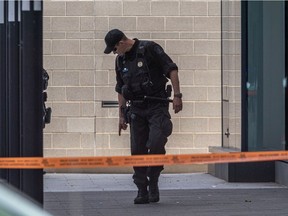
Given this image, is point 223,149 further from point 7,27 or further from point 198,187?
point 7,27

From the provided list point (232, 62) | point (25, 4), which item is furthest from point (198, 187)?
point (25, 4)

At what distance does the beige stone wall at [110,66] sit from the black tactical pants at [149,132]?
316cm

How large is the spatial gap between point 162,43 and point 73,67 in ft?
3.96

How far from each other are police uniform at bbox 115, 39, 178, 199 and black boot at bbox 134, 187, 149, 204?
10 centimetres

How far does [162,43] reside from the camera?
41.2ft

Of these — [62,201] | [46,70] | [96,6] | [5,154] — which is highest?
[96,6]

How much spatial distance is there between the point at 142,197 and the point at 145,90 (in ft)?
3.64

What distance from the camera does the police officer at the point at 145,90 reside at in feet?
29.9

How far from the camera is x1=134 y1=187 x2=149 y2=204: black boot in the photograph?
9422mm

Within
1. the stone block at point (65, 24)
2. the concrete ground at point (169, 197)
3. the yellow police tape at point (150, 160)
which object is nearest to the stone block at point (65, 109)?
the concrete ground at point (169, 197)

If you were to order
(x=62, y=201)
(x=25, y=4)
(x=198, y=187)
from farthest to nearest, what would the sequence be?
(x=198, y=187) → (x=62, y=201) → (x=25, y=4)

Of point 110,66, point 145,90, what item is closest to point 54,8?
point 110,66

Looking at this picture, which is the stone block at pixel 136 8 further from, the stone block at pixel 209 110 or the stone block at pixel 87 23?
the stone block at pixel 209 110

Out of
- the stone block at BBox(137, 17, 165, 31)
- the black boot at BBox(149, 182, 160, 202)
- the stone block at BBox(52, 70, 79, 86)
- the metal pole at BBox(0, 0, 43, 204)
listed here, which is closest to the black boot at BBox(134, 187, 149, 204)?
the black boot at BBox(149, 182, 160, 202)
